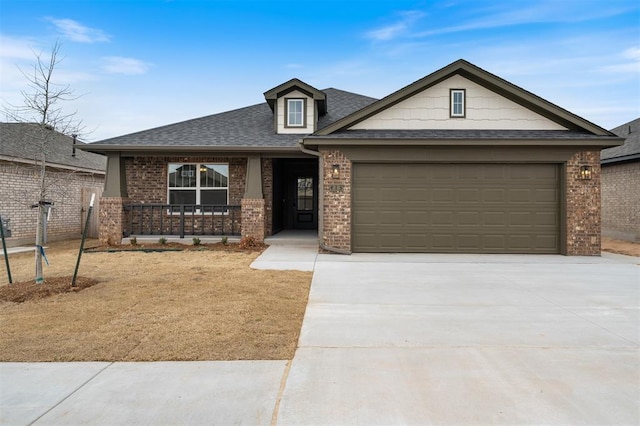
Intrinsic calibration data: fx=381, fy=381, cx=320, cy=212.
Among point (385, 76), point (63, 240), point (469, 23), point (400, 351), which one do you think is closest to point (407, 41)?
point (469, 23)

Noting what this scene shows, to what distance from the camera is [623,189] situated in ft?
51.3

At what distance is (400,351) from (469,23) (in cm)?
1791

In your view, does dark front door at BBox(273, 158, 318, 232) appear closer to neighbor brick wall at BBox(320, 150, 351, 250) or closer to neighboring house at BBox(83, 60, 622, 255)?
neighboring house at BBox(83, 60, 622, 255)

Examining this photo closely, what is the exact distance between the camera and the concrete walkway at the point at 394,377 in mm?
2785

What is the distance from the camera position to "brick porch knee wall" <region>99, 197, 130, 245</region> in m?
12.4

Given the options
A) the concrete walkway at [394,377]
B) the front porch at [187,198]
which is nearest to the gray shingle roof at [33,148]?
the front porch at [187,198]

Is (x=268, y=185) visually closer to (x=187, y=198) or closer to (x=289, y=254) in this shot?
(x=187, y=198)

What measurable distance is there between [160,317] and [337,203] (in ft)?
21.2

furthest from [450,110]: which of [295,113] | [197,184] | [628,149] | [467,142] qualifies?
[628,149]

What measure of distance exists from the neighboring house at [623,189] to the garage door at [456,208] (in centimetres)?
693

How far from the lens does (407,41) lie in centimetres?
2081

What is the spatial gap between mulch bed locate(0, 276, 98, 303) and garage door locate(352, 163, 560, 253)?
22.0 ft

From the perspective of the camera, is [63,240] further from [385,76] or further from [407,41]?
[385,76]

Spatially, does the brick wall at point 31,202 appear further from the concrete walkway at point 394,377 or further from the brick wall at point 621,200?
the brick wall at point 621,200
